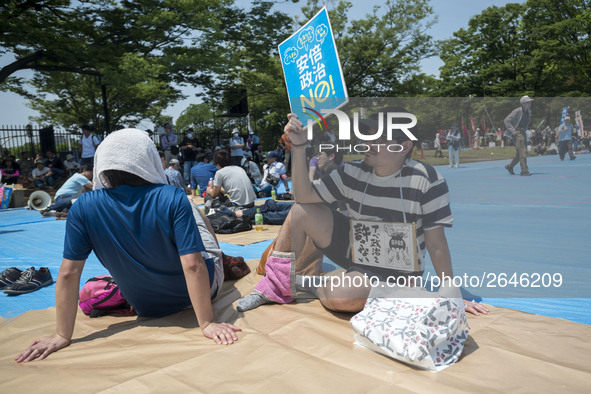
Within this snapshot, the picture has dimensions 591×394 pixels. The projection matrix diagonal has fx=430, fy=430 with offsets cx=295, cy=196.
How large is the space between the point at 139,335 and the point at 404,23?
19.8 metres

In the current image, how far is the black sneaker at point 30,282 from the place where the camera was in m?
3.09

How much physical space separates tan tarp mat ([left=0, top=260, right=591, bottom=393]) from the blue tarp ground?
1.24ft

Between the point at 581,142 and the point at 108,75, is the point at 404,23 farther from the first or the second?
the point at 581,142

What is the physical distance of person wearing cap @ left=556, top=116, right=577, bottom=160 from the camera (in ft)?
8.29

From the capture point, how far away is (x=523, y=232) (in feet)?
11.1

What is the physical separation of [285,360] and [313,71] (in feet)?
7.32

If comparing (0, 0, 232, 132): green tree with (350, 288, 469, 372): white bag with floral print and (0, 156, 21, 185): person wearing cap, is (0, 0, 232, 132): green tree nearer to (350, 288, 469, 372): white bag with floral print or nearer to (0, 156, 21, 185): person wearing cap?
(0, 156, 21, 185): person wearing cap

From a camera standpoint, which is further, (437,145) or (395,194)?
(437,145)

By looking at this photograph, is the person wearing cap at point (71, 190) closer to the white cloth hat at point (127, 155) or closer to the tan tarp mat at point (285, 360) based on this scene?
the tan tarp mat at point (285, 360)

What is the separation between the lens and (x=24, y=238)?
17.9 feet

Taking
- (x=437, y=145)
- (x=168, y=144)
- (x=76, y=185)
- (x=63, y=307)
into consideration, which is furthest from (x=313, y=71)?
(x=168, y=144)

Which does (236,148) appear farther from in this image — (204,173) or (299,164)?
(299,164)

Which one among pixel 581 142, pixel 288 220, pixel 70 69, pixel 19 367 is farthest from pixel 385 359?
pixel 70 69

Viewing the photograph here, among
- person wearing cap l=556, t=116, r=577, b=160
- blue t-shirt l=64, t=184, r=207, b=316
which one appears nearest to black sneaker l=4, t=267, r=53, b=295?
blue t-shirt l=64, t=184, r=207, b=316
